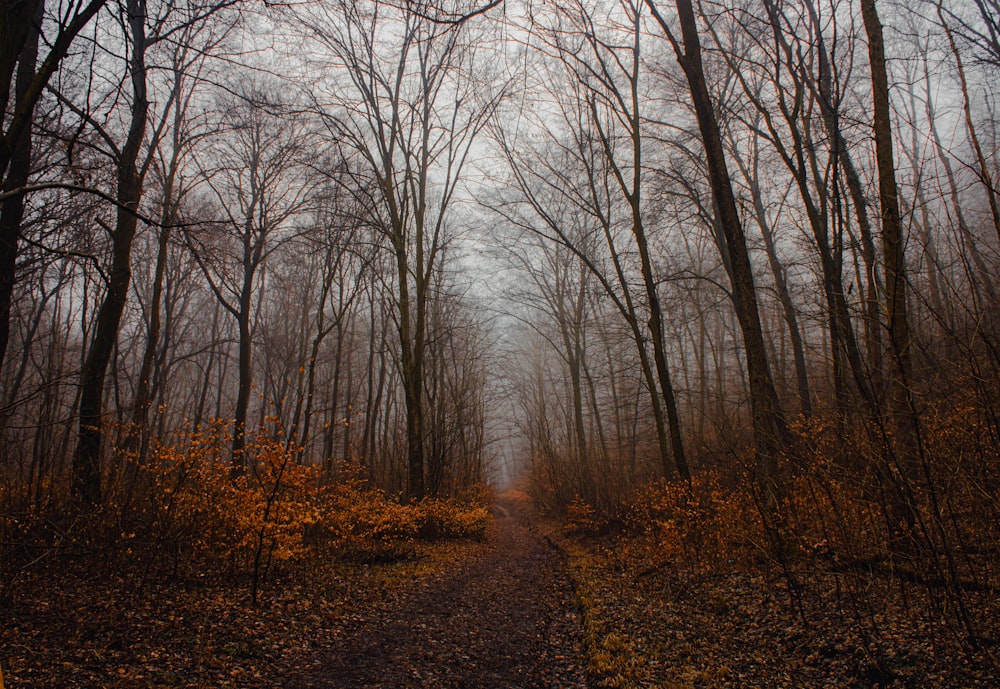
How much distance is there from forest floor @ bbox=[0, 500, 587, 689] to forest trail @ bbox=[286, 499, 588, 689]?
2cm

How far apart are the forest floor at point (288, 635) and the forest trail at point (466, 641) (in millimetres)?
18

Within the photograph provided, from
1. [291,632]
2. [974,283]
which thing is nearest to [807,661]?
[974,283]

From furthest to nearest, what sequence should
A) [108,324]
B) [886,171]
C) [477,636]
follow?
1. [108,324]
2. [477,636]
3. [886,171]

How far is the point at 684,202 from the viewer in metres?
11.4

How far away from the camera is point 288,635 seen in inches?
178

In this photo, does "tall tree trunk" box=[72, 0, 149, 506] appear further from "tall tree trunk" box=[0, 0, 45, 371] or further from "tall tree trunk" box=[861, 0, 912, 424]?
"tall tree trunk" box=[861, 0, 912, 424]

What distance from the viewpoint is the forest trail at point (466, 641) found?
3.87m

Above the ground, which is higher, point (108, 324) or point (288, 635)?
A: point (108, 324)

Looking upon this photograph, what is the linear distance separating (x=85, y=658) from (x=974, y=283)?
6739mm

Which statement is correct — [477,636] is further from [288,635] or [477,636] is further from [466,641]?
[288,635]

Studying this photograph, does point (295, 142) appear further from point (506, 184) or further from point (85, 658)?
point (85, 658)

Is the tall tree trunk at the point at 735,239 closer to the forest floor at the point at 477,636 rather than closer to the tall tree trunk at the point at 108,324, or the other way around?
the forest floor at the point at 477,636

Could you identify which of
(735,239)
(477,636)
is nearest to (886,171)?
(735,239)

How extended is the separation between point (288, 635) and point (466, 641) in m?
1.70
